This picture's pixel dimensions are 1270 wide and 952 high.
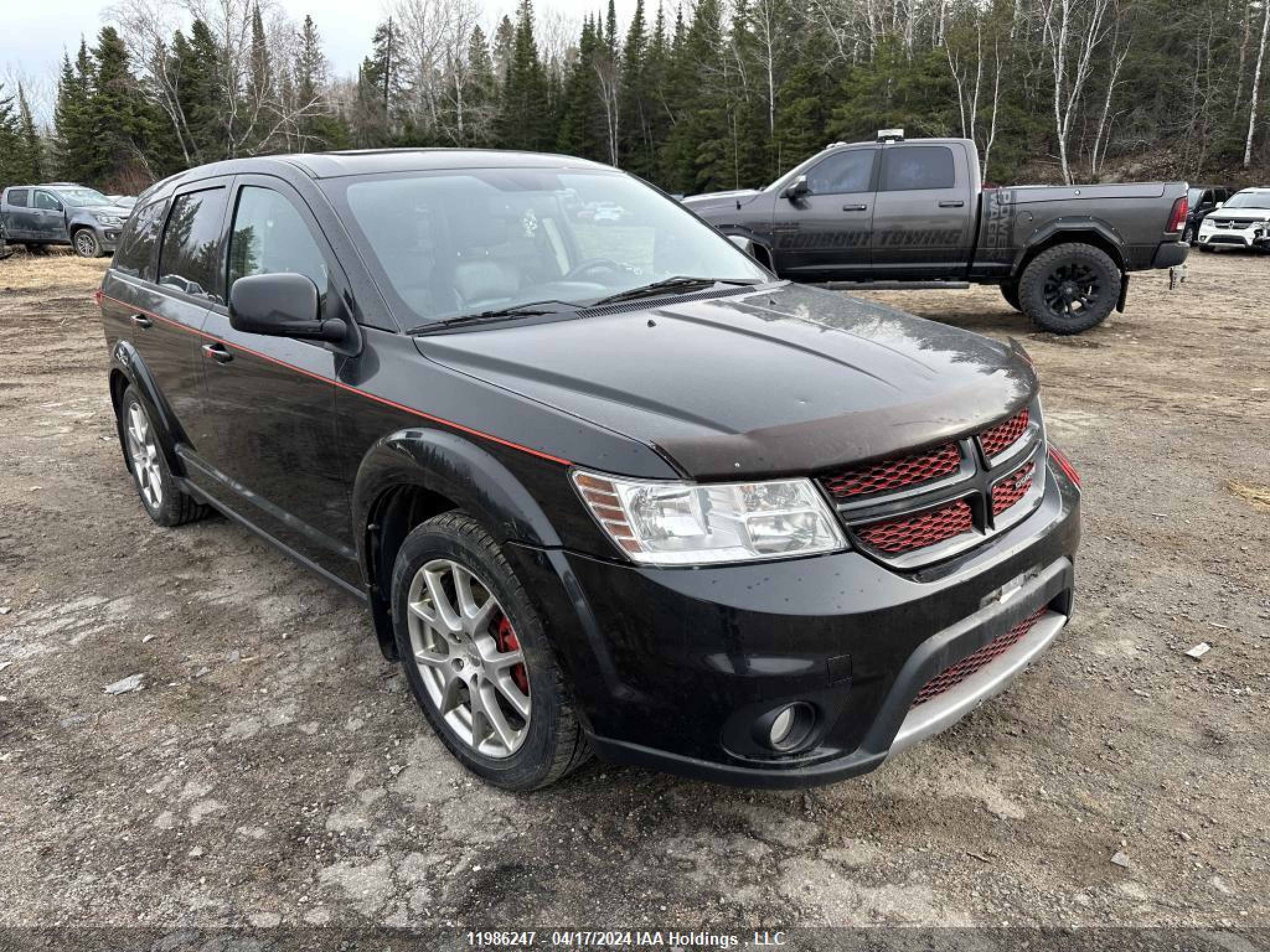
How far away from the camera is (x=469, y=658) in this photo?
8.28ft

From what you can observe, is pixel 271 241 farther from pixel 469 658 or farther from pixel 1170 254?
pixel 1170 254

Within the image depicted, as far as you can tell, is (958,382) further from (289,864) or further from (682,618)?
(289,864)

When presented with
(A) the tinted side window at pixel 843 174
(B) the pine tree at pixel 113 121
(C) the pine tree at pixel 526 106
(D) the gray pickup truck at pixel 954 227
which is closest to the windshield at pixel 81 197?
(D) the gray pickup truck at pixel 954 227

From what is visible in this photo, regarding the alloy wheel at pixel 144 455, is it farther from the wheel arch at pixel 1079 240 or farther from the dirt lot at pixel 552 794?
the wheel arch at pixel 1079 240

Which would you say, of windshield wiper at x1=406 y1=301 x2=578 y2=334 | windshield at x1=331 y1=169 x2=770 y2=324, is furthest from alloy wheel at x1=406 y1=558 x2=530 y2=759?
windshield at x1=331 y1=169 x2=770 y2=324

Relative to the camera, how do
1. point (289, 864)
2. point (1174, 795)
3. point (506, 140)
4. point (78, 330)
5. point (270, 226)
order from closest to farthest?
point (289, 864)
point (1174, 795)
point (270, 226)
point (78, 330)
point (506, 140)

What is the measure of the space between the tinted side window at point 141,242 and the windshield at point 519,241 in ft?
6.02

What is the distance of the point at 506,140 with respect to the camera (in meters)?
66.8

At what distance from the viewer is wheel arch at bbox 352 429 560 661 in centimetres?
218

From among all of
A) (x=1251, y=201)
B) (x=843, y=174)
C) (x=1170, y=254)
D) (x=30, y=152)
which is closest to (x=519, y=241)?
(x=843, y=174)

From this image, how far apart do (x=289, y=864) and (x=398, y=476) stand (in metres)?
1.04

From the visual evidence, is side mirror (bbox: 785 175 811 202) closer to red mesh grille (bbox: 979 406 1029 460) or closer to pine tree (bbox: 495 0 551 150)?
red mesh grille (bbox: 979 406 1029 460)

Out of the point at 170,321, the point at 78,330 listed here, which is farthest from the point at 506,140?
the point at 170,321

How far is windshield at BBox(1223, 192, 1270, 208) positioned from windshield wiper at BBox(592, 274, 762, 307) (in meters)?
21.5
